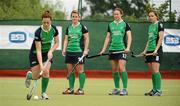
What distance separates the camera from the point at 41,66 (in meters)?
12.4

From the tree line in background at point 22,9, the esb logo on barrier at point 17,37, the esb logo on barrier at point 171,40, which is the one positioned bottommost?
the esb logo on barrier at point 171,40

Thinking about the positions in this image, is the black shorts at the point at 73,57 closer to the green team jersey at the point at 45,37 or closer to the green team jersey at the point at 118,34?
the green team jersey at the point at 118,34

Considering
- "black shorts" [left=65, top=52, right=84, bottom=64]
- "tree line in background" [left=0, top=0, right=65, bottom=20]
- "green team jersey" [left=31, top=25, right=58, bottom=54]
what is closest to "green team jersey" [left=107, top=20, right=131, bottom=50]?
"black shorts" [left=65, top=52, right=84, bottom=64]

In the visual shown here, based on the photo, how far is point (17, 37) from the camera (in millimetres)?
23125

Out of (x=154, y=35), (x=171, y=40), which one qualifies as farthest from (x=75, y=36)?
(x=171, y=40)

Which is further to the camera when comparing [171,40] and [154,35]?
[171,40]

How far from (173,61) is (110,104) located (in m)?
12.3

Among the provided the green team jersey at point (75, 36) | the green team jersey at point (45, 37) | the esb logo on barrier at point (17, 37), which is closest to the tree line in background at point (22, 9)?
the esb logo on barrier at point (17, 37)

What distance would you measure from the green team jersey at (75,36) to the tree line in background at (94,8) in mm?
10072

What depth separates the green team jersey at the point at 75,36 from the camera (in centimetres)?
1442

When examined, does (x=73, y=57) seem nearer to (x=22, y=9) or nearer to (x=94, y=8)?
(x=22, y=9)

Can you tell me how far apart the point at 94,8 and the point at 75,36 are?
1746 inches

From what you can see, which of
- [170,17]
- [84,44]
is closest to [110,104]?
[84,44]

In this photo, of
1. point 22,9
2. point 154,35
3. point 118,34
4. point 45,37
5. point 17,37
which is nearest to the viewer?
point 45,37
